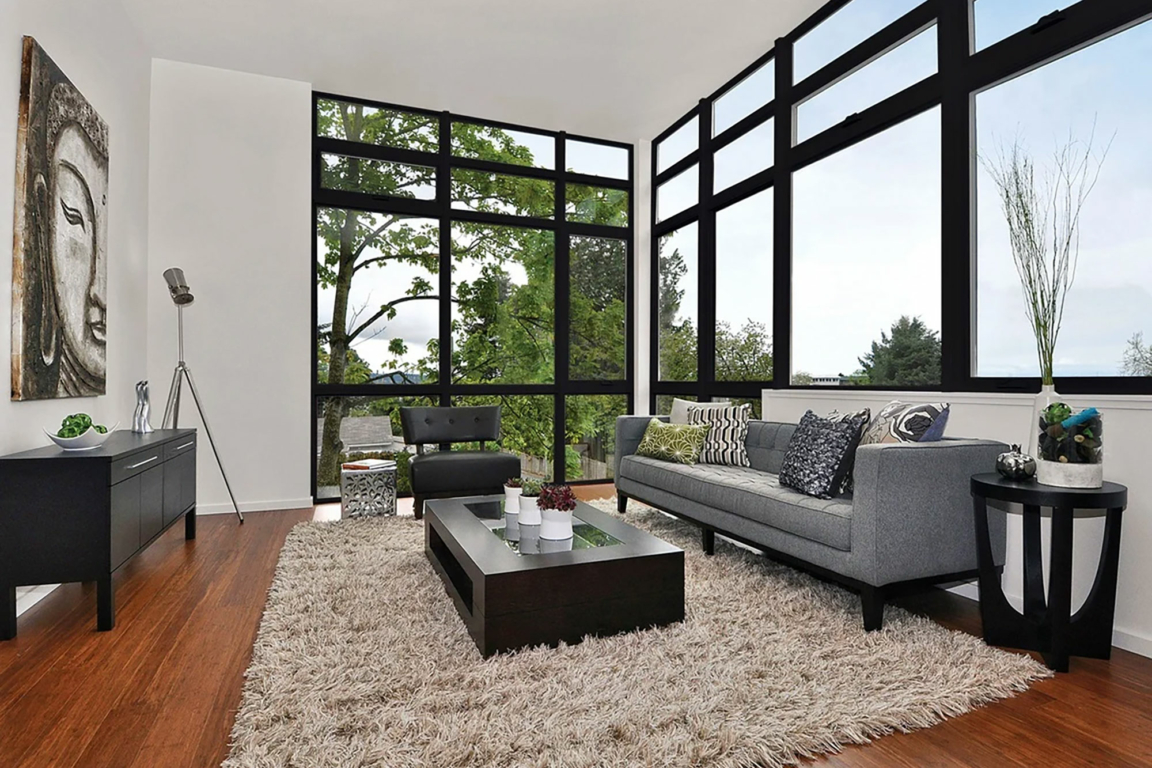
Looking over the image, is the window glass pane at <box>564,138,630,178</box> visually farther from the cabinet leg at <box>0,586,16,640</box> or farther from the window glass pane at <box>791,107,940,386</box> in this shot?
the cabinet leg at <box>0,586,16,640</box>

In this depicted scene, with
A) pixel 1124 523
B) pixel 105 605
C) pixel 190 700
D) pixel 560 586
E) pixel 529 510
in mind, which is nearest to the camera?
pixel 190 700

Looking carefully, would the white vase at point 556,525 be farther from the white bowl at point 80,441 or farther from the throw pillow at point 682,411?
the throw pillow at point 682,411

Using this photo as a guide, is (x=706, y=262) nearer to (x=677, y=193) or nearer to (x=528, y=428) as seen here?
(x=677, y=193)

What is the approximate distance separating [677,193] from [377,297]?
9.68ft

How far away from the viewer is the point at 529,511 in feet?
9.26

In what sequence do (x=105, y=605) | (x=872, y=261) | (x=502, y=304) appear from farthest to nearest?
(x=502, y=304), (x=872, y=261), (x=105, y=605)

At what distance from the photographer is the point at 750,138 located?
16.5ft

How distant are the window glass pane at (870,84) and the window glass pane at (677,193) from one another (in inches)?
52.8

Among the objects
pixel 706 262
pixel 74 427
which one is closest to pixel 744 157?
pixel 706 262

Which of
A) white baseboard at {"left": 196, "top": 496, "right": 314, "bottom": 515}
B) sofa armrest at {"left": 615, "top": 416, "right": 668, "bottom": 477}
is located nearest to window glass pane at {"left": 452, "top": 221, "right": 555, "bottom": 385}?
sofa armrest at {"left": 615, "top": 416, "right": 668, "bottom": 477}

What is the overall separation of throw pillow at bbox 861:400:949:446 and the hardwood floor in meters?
0.75

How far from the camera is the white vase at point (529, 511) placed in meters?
2.82

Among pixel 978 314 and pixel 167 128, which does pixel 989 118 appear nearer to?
pixel 978 314

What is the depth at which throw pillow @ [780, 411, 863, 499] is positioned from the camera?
2961 mm
